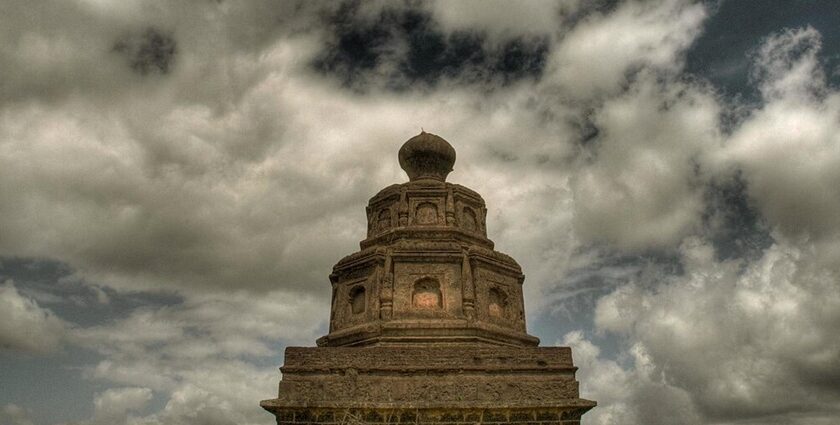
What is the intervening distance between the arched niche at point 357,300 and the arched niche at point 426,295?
1.56 meters

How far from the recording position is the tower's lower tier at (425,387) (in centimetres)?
1334

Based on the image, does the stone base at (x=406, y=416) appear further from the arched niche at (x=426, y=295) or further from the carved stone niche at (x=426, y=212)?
the carved stone niche at (x=426, y=212)

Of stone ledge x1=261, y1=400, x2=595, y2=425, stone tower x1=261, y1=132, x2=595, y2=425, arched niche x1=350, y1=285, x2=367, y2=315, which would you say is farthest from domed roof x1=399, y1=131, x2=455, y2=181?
stone ledge x1=261, y1=400, x2=595, y2=425

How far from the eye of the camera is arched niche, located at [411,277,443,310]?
16188mm

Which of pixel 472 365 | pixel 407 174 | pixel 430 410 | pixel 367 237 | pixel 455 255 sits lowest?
pixel 430 410

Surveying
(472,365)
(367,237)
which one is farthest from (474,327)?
(367,237)

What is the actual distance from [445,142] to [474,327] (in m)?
7.73

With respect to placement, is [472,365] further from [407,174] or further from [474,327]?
[407,174]

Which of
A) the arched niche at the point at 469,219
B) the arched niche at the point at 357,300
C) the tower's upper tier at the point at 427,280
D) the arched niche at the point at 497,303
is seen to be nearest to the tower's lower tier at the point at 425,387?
the tower's upper tier at the point at 427,280

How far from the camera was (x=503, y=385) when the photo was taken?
1396cm

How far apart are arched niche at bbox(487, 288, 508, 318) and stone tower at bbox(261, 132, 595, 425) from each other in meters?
0.03

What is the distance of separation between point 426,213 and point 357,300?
374 centimetres

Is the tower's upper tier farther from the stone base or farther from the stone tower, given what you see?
the stone base

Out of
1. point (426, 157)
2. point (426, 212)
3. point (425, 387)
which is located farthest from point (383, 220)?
point (425, 387)
